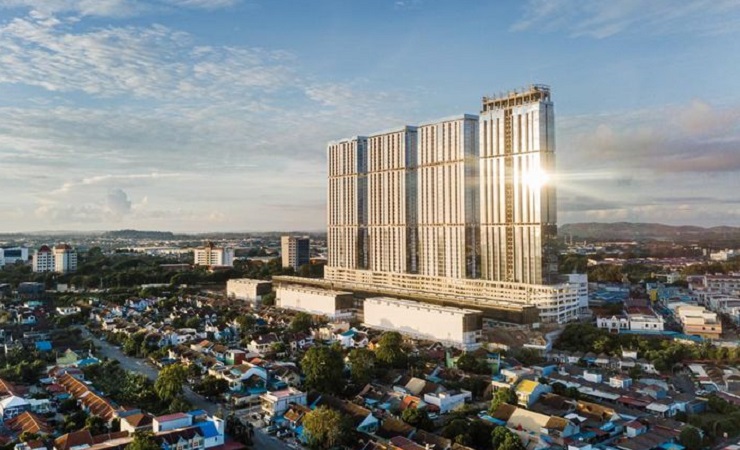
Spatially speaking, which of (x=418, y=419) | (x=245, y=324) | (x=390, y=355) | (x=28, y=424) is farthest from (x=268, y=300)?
(x=418, y=419)

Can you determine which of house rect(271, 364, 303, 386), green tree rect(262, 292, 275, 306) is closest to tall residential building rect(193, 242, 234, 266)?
green tree rect(262, 292, 275, 306)

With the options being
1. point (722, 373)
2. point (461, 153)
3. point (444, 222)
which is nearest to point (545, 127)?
point (461, 153)

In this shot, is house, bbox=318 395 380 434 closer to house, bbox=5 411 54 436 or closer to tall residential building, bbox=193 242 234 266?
house, bbox=5 411 54 436

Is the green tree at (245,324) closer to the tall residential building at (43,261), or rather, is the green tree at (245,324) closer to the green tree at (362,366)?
the green tree at (362,366)

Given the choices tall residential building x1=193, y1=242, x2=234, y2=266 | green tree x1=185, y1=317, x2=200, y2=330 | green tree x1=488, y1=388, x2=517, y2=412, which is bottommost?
green tree x1=488, y1=388, x2=517, y2=412

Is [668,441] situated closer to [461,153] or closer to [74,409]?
[74,409]

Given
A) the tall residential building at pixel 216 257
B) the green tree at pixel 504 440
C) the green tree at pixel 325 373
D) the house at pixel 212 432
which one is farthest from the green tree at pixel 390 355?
the tall residential building at pixel 216 257
